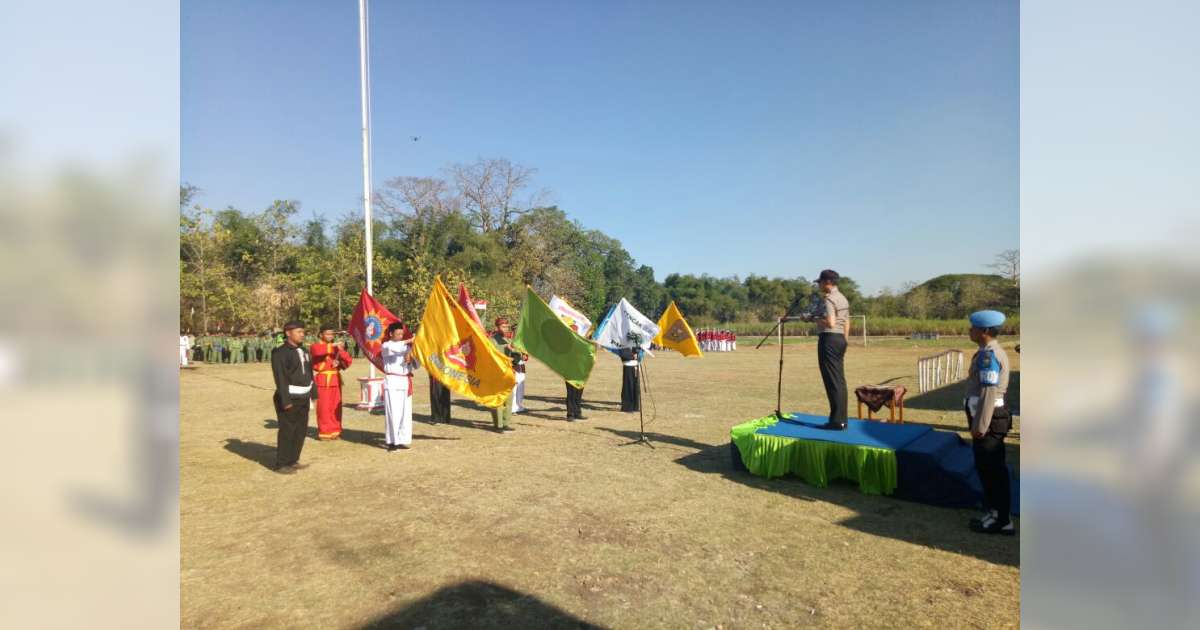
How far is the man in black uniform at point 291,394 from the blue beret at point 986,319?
7746 millimetres

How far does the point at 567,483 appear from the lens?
24.3 feet

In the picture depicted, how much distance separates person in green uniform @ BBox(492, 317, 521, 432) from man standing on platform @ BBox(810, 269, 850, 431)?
5205 mm

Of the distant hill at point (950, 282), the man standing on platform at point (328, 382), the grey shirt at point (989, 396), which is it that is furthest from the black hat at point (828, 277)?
the distant hill at point (950, 282)

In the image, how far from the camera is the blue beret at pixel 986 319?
5152mm

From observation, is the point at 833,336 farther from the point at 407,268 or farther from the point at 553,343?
the point at 407,268

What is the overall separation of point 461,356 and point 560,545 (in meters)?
4.36

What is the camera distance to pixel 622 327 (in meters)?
11.8

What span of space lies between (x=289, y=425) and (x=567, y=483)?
383 centimetres

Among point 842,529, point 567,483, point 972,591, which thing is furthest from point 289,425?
point 972,591

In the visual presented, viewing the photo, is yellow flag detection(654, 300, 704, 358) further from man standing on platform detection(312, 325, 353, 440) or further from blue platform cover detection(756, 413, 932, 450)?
man standing on platform detection(312, 325, 353, 440)

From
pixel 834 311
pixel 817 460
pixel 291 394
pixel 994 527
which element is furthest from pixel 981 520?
pixel 291 394

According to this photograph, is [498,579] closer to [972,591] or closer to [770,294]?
[972,591]

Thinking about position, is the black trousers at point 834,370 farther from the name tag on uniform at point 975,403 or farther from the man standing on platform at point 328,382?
the man standing on platform at point 328,382

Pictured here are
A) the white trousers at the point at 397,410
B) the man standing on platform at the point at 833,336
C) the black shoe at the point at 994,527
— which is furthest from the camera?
the white trousers at the point at 397,410
